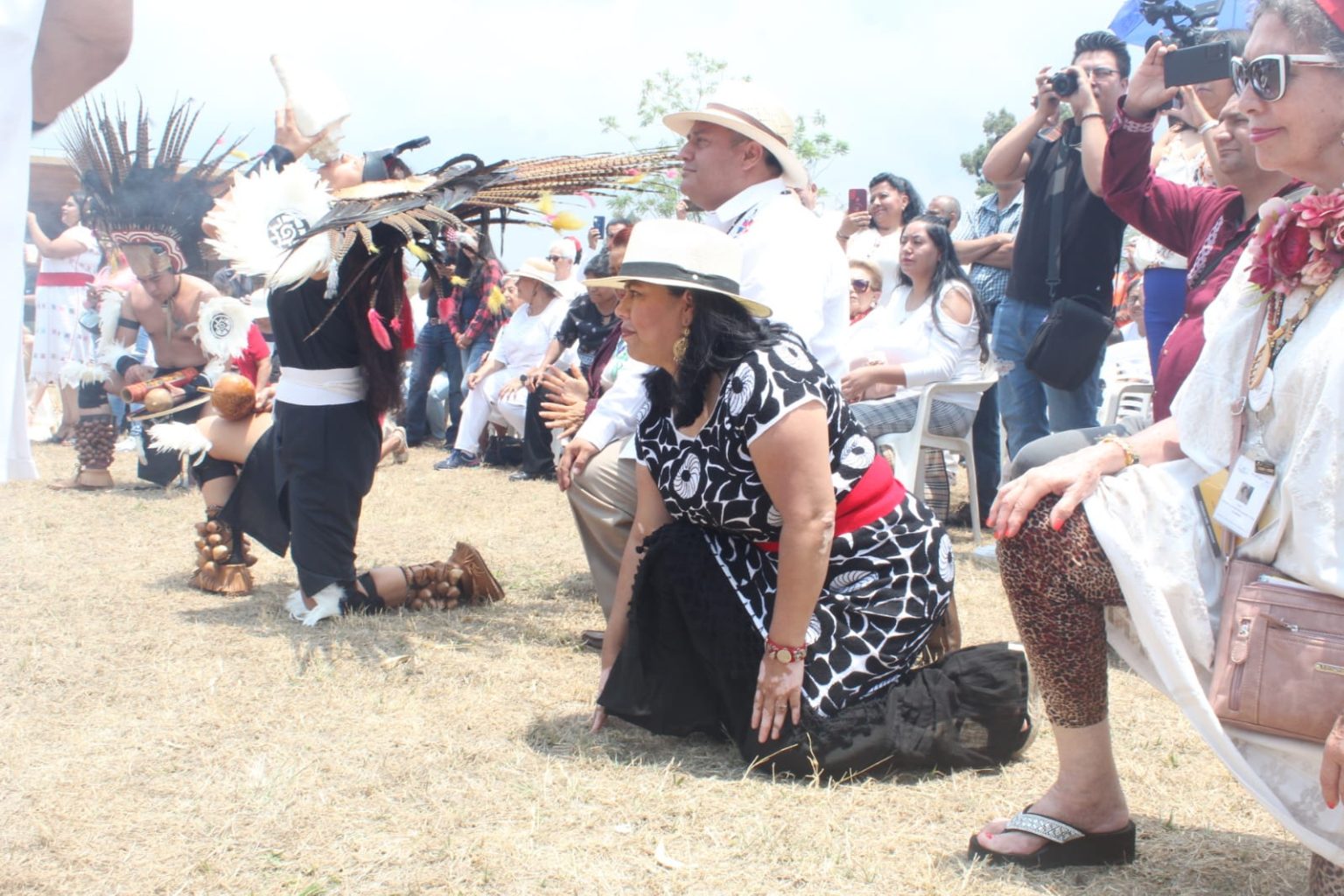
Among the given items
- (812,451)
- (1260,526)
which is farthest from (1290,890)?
(812,451)

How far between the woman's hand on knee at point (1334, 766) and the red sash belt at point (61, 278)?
11516 mm

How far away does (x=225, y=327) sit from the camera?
6.36m

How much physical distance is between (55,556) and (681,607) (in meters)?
4.15

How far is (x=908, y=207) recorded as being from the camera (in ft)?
23.5

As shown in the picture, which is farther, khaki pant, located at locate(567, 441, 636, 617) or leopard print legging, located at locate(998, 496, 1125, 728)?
khaki pant, located at locate(567, 441, 636, 617)

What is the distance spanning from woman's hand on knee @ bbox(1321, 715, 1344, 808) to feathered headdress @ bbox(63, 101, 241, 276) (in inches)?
231

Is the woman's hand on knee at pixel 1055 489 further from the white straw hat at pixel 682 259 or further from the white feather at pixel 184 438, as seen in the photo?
the white feather at pixel 184 438

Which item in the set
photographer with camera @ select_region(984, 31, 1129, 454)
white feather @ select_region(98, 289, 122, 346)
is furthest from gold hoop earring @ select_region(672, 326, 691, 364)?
white feather @ select_region(98, 289, 122, 346)

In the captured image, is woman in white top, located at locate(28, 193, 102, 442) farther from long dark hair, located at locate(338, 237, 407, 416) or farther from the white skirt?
the white skirt

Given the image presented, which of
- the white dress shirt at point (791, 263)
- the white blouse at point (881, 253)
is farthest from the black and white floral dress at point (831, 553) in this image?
the white blouse at point (881, 253)

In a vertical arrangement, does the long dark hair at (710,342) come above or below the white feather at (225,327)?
above

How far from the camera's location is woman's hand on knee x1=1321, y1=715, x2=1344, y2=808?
5.75 ft

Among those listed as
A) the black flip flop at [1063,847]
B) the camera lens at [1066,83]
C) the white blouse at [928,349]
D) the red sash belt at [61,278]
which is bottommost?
the black flip flop at [1063,847]

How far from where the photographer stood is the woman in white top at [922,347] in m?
5.61
